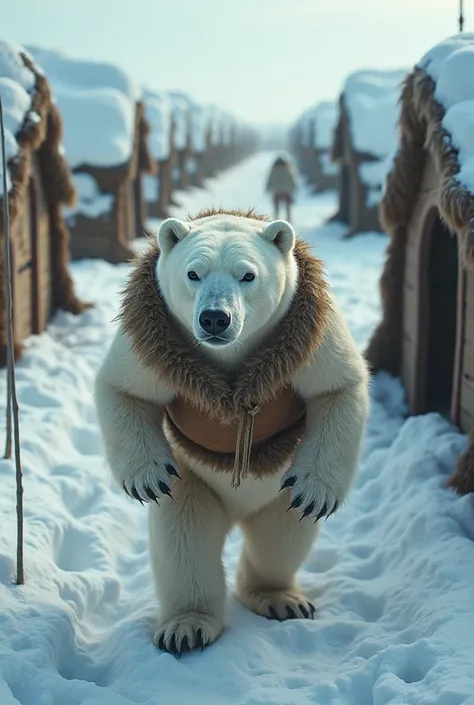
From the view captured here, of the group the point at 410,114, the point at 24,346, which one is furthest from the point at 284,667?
the point at 24,346

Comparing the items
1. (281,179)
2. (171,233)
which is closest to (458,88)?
(171,233)

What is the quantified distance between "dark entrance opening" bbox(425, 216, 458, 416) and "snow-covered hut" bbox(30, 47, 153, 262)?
598cm

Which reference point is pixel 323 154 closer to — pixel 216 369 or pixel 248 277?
pixel 216 369

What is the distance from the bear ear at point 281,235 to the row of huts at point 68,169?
2984 mm

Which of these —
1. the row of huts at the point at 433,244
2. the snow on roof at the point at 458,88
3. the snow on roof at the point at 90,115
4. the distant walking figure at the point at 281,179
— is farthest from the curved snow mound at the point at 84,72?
the snow on roof at the point at 458,88

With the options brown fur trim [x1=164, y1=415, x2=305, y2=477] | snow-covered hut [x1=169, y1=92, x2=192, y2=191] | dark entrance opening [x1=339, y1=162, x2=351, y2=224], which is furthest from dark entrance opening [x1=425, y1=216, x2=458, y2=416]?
snow-covered hut [x1=169, y1=92, x2=192, y2=191]

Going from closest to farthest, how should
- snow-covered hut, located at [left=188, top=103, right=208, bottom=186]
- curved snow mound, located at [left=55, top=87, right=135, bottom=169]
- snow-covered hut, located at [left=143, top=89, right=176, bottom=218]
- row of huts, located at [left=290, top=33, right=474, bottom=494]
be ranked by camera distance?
row of huts, located at [left=290, top=33, right=474, bottom=494], curved snow mound, located at [left=55, top=87, right=135, bottom=169], snow-covered hut, located at [left=143, top=89, right=176, bottom=218], snow-covered hut, located at [left=188, top=103, right=208, bottom=186]

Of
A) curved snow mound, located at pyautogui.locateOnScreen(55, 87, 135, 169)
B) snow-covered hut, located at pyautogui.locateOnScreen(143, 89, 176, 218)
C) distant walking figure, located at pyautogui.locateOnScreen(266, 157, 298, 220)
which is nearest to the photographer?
curved snow mound, located at pyautogui.locateOnScreen(55, 87, 135, 169)

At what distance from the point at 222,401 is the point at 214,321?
14.3 inches

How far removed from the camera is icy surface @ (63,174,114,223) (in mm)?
10203

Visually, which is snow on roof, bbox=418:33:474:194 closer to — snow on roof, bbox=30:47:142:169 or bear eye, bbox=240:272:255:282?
bear eye, bbox=240:272:255:282

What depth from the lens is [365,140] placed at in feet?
40.7

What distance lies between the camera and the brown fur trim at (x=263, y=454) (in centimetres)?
275

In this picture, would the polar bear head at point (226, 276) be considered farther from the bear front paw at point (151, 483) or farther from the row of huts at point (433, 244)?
the row of huts at point (433, 244)
